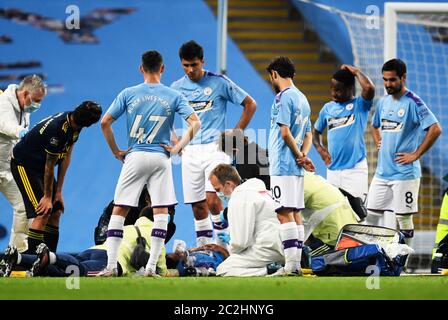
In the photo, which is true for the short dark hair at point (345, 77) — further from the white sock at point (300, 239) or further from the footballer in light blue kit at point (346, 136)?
the white sock at point (300, 239)

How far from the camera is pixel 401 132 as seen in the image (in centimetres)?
927

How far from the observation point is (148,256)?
8.71 m

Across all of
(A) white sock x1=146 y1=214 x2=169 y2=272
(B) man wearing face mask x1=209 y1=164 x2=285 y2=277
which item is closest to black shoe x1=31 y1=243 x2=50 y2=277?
(A) white sock x1=146 y1=214 x2=169 y2=272

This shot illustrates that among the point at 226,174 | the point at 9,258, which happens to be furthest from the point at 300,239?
the point at 9,258

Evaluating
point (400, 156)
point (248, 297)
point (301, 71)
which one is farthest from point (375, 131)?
point (301, 71)

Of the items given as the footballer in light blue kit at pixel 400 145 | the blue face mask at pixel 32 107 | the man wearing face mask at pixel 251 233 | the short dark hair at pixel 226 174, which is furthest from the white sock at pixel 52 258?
the footballer in light blue kit at pixel 400 145

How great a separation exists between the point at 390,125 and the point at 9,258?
3.36 m

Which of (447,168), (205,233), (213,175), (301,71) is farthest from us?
(301,71)

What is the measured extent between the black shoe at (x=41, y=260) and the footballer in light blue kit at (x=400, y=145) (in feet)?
9.74

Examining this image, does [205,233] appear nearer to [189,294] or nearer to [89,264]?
[89,264]

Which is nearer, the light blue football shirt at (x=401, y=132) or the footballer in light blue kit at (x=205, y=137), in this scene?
the light blue football shirt at (x=401, y=132)

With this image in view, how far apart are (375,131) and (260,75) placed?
4714 mm

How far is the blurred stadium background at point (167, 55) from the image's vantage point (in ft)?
43.8
